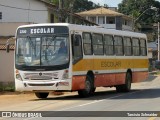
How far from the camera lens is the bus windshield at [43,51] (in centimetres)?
2069

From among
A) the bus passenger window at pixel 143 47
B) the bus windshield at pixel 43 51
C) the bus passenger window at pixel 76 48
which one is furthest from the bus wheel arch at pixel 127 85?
the bus windshield at pixel 43 51

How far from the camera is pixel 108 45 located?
24.4 metres

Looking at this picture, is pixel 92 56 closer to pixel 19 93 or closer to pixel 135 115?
pixel 19 93

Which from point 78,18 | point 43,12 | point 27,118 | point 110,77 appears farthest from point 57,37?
point 78,18

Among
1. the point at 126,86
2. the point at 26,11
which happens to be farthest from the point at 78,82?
the point at 26,11

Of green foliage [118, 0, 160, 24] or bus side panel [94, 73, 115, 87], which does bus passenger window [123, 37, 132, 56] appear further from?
green foliage [118, 0, 160, 24]

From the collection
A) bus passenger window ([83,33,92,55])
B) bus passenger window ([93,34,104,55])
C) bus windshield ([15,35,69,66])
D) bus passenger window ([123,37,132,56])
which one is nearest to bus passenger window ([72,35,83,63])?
bus windshield ([15,35,69,66])

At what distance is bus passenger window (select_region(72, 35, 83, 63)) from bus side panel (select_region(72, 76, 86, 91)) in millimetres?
746

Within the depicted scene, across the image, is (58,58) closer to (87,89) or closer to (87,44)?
(87,44)

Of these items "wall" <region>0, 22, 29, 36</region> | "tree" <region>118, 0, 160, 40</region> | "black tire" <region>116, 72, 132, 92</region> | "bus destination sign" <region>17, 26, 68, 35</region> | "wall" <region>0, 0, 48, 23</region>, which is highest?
"tree" <region>118, 0, 160, 40</region>

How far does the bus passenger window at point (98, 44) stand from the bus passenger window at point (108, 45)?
1.38 ft

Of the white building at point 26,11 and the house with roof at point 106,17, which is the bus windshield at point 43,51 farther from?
the house with roof at point 106,17

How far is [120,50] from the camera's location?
2577 cm

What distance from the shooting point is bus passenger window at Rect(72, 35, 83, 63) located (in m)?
21.0
